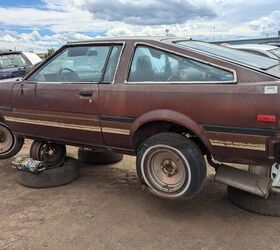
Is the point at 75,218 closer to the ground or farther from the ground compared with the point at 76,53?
closer to the ground

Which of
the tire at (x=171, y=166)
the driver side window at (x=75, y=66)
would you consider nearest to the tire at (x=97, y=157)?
the driver side window at (x=75, y=66)

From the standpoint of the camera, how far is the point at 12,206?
464 cm

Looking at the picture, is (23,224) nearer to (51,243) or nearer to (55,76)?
(51,243)

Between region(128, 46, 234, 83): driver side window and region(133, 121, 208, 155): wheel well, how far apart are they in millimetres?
427

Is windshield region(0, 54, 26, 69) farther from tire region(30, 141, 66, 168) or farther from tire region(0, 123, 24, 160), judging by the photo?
tire region(30, 141, 66, 168)

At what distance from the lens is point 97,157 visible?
19.9 ft

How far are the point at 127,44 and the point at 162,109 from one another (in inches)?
34.3

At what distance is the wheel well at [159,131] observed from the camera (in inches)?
161

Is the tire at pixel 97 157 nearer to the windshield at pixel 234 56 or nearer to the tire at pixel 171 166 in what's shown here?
the tire at pixel 171 166

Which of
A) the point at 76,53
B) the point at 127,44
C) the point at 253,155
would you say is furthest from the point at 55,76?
the point at 253,155

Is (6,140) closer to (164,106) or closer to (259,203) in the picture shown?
(164,106)

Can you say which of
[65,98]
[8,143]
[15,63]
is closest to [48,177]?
[8,143]

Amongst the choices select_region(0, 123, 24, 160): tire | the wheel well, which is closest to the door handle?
the wheel well

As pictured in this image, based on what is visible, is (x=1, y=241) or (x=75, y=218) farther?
(x=75, y=218)
